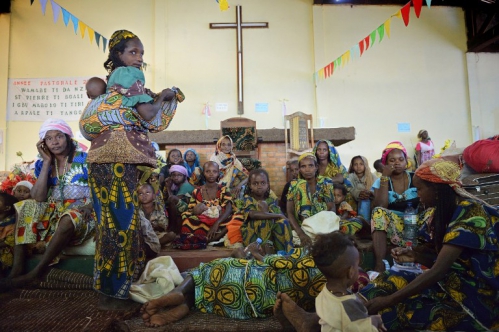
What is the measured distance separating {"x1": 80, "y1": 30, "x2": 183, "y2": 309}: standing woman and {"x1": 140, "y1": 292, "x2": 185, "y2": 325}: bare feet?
31 centimetres

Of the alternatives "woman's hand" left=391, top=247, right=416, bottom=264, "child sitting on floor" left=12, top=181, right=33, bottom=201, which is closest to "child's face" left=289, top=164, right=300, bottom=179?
"woman's hand" left=391, top=247, right=416, bottom=264

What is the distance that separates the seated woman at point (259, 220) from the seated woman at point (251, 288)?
1.18 meters

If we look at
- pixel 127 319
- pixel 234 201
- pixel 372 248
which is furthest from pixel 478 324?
pixel 234 201

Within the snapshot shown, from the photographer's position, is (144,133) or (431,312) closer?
(431,312)

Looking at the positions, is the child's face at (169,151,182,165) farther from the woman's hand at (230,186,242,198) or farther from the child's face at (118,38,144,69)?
the child's face at (118,38,144,69)

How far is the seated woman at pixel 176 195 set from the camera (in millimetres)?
4250

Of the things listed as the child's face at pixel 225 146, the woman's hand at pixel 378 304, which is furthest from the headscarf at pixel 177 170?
the woman's hand at pixel 378 304

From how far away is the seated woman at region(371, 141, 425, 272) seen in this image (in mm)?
3033

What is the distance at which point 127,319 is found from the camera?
7.16 ft

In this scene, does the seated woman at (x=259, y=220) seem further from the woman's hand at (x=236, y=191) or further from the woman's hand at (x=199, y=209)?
the woman's hand at (x=236, y=191)

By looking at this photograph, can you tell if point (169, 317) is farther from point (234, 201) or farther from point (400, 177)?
point (400, 177)

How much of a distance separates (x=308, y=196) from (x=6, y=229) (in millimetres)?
2790

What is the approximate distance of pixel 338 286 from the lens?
5.65 ft

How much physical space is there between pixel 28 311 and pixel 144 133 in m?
1.39
